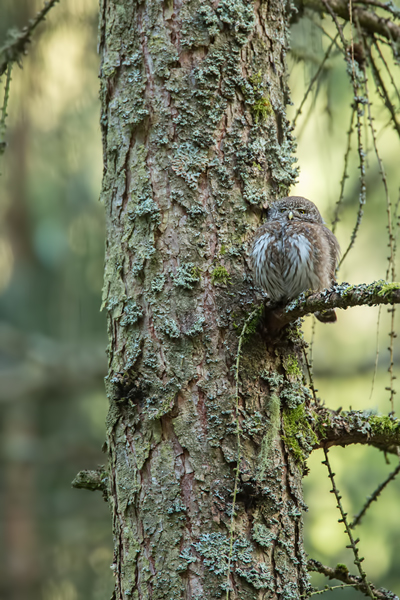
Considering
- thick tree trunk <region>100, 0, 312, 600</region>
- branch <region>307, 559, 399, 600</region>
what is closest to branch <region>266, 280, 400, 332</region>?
thick tree trunk <region>100, 0, 312, 600</region>

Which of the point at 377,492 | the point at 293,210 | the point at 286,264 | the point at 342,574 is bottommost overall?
the point at 342,574

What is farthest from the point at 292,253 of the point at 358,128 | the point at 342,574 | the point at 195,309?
the point at 342,574

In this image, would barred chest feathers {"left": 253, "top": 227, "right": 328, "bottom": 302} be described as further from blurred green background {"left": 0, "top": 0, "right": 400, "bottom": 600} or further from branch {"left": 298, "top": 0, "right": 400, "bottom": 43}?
branch {"left": 298, "top": 0, "right": 400, "bottom": 43}

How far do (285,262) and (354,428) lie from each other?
775 mm

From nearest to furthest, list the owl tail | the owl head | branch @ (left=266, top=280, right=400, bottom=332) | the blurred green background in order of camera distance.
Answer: branch @ (left=266, top=280, right=400, bottom=332), the owl head, the owl tail, the blurred green background

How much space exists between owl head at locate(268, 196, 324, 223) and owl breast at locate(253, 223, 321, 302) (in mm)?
43

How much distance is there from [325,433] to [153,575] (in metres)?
0.79

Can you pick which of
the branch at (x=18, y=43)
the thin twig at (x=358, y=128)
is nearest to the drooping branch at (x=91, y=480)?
the thin twig at (x=358, y=128)

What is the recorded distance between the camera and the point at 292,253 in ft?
9.07

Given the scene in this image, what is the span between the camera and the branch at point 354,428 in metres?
2.29

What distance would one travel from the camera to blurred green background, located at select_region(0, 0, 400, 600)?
4.13 m

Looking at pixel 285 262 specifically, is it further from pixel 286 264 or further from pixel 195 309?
pixel 195 309

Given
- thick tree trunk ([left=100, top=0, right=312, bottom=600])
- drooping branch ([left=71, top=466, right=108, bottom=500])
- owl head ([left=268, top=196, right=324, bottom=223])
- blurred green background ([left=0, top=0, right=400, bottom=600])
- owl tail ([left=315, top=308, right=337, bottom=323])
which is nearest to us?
thick tree trunk ([left=100, top=0, right=312, bottom=600])

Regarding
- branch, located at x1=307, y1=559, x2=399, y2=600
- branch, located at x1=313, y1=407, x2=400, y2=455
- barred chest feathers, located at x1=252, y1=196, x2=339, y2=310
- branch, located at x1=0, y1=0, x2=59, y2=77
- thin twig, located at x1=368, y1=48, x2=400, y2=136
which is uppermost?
branch, located at x1=0, y1=0, x2=59, y2=77
